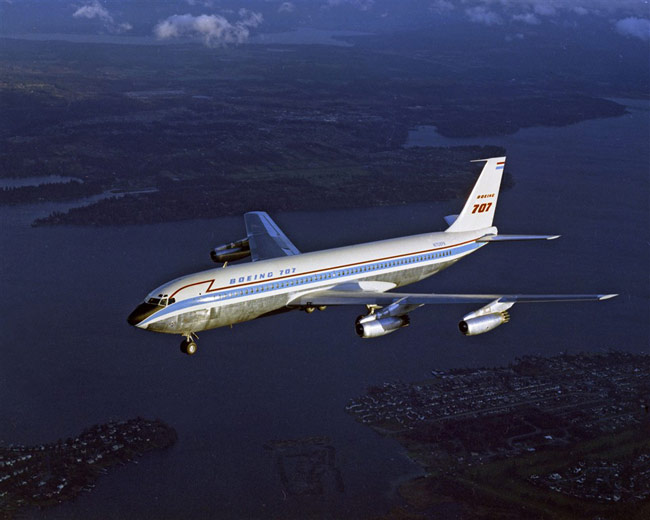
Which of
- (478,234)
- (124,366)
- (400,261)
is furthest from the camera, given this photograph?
(124,366)

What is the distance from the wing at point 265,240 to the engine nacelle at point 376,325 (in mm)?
19651

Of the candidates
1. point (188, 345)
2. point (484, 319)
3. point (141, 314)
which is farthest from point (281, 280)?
point (484, 319)

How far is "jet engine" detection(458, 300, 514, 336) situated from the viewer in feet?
291

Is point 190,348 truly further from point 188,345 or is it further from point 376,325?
point 376,325

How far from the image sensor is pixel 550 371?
185 m

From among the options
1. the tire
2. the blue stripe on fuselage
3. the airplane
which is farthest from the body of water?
the tire

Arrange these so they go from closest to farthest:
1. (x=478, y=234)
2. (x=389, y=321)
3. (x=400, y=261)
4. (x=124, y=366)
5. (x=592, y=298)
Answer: (x=592, y=298) → (x=389, y=321) → (x=400, y=261) → (x=478, y=234) → (x=124, y=366)

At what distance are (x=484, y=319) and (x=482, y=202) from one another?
2994 centimetres

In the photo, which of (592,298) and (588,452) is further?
(588,452)

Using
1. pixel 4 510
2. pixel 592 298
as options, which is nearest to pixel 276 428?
pixel 4 510

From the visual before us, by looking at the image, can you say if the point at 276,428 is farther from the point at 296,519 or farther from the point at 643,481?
the point at 643,481

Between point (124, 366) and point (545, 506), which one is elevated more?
point (124, 366)

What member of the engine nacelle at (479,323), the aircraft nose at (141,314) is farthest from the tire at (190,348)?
the engine nacelle at (479,323)

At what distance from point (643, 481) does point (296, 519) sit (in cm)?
6323
